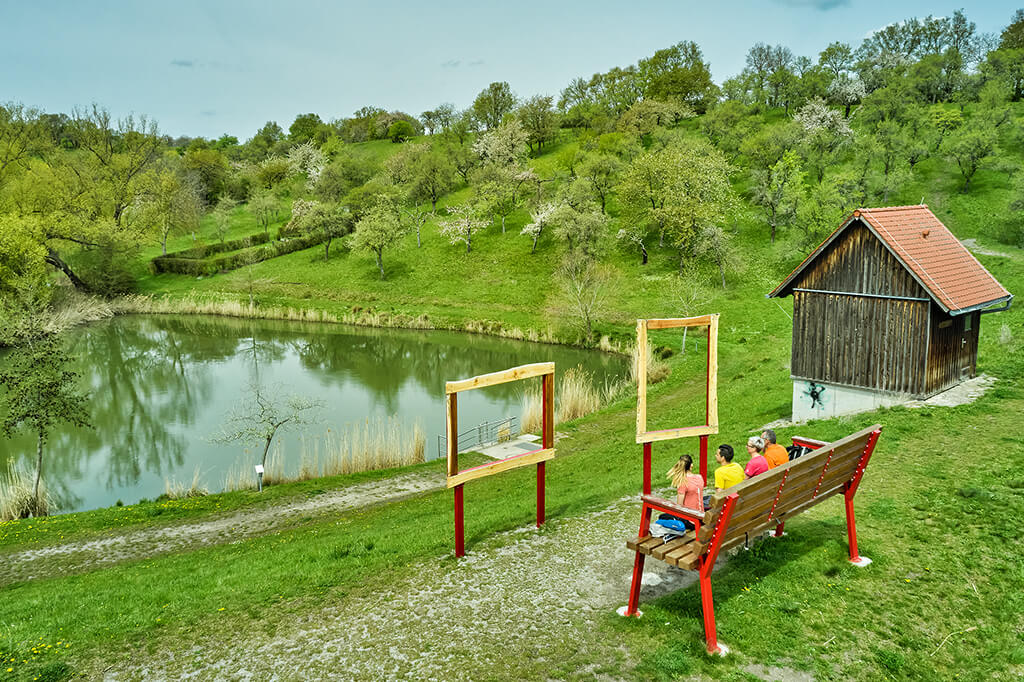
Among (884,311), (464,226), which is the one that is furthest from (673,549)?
(464,226)

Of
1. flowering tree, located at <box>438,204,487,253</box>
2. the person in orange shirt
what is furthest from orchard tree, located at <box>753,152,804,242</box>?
the person in orange shirt

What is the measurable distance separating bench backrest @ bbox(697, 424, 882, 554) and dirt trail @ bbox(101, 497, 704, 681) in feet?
5.29

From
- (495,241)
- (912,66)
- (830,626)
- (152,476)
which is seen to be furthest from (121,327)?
(912,66)

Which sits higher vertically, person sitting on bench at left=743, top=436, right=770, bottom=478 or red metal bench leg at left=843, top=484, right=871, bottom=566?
person sitting on bench at left=743, top=436, right=770, bottom=478

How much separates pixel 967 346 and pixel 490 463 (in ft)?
50.9

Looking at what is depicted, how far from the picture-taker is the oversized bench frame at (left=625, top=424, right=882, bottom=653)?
7.11 meters

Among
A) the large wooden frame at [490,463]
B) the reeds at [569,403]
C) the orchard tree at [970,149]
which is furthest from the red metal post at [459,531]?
the orchard tree at [970,149]

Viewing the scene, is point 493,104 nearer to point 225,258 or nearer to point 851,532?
point 225,258

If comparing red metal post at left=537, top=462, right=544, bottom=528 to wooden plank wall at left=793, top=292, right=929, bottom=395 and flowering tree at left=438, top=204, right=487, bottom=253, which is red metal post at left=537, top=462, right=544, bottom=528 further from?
flowering tree at left=438, top=204, right=487, bottom=253

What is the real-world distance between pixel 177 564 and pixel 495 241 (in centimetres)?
5020

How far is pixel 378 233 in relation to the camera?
188 feet

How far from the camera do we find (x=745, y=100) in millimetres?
88562

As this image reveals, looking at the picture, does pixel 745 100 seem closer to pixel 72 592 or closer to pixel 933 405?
pixel 933 405

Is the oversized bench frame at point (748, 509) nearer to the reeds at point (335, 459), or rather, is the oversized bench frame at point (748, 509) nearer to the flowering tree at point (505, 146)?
the reeds at point (335, 459)
